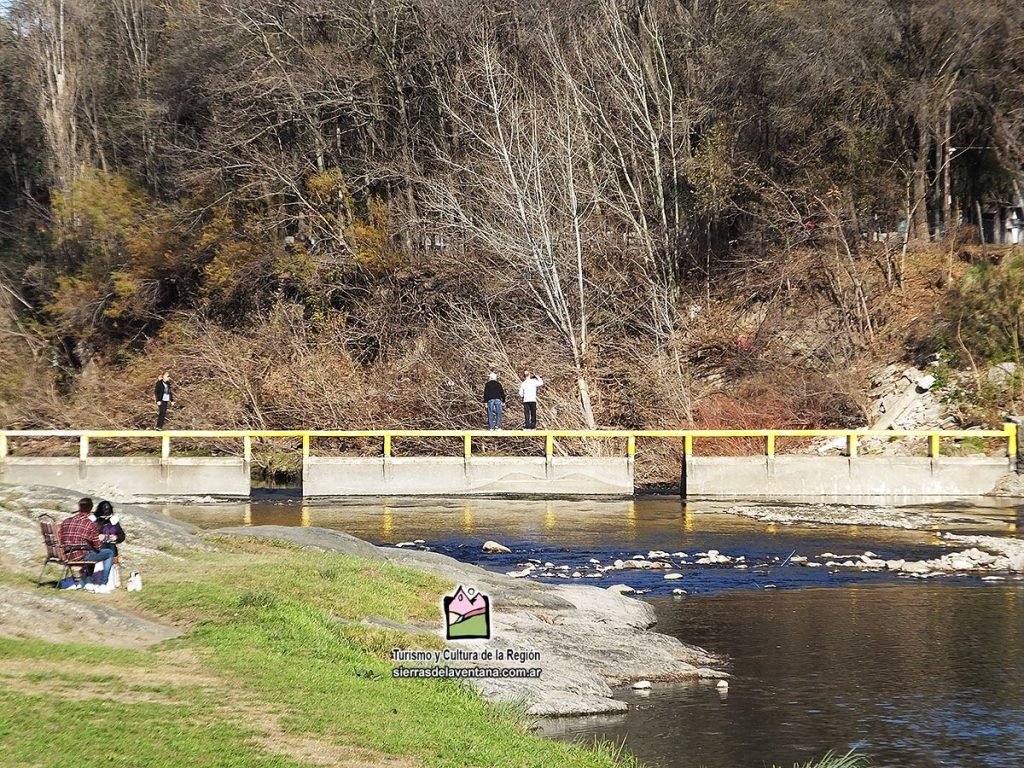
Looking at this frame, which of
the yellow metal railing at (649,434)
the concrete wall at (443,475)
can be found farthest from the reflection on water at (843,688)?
the yellow metal railing at (649,434)

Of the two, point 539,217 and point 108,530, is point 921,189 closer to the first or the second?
point 539,217

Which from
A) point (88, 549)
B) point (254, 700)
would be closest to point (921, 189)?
point (88, 549)

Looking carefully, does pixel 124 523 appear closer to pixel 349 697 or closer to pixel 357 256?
pixel 349 697

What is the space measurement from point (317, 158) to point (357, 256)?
521 centimetres

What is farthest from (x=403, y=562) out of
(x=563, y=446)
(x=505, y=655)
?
(x=563, y=446)

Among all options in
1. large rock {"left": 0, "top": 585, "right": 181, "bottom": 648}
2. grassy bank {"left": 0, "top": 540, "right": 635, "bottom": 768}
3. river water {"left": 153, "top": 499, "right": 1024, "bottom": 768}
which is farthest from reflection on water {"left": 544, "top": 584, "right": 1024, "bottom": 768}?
large rock {"left": 0, "top": 585, "right": 181, "bottom": 648}

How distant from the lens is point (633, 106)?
46.0 metres

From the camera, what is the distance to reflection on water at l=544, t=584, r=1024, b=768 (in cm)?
1245

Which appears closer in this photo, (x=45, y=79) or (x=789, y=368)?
(x=789, y=368)

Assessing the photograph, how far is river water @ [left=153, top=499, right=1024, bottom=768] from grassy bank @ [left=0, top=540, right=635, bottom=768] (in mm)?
1886

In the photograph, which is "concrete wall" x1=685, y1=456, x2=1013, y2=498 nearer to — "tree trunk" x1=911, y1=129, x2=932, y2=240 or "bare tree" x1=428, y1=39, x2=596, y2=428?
"bare tree" x1=428, y1=39, x2=596, y2=428

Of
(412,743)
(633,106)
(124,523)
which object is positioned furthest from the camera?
(633,106)

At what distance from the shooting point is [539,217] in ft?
137

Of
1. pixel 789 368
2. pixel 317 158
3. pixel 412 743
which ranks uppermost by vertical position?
pixel 317 158
